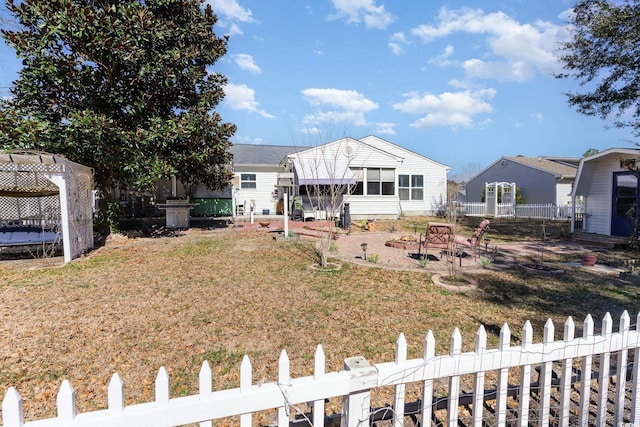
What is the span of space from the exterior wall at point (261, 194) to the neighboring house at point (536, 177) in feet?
66.4

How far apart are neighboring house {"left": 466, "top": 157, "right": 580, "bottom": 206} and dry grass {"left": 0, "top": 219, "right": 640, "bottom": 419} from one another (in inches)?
824

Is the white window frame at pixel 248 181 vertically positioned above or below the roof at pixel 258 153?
below

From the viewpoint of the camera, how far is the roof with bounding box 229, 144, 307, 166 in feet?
77.0

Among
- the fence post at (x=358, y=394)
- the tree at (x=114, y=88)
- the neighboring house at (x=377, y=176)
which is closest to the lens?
the fence post at (x=358, y=394)

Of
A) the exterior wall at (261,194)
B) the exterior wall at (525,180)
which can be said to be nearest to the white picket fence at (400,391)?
the exterior wall at (261,194)

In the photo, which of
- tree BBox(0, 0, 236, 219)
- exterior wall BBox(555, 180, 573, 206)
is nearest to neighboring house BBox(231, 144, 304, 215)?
tree BBox(0, 0, 236, 219)

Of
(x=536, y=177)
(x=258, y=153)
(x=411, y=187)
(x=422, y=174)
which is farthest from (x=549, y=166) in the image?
(x=258, y=153)

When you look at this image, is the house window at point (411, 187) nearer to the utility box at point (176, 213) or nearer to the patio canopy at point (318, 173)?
the patio canopy at point (318, 173)

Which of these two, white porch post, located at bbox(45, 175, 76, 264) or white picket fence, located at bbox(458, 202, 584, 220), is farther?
white picket fence, located at bbox(458, 202, 584, 220)

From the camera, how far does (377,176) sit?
66.4 feet

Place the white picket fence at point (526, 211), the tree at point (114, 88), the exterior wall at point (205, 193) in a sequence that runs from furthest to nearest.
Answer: the white picket fence at point (526, 211) → the exterior wall at point (205, 193) → the tree at point (114, 88)

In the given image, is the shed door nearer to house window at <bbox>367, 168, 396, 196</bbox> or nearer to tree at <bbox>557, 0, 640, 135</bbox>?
tree at <bbox>557, 0, 640, 135</bbox>

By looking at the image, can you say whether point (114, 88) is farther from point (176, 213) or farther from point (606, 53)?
point (606, 53)

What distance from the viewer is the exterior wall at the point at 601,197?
41.3 feet
